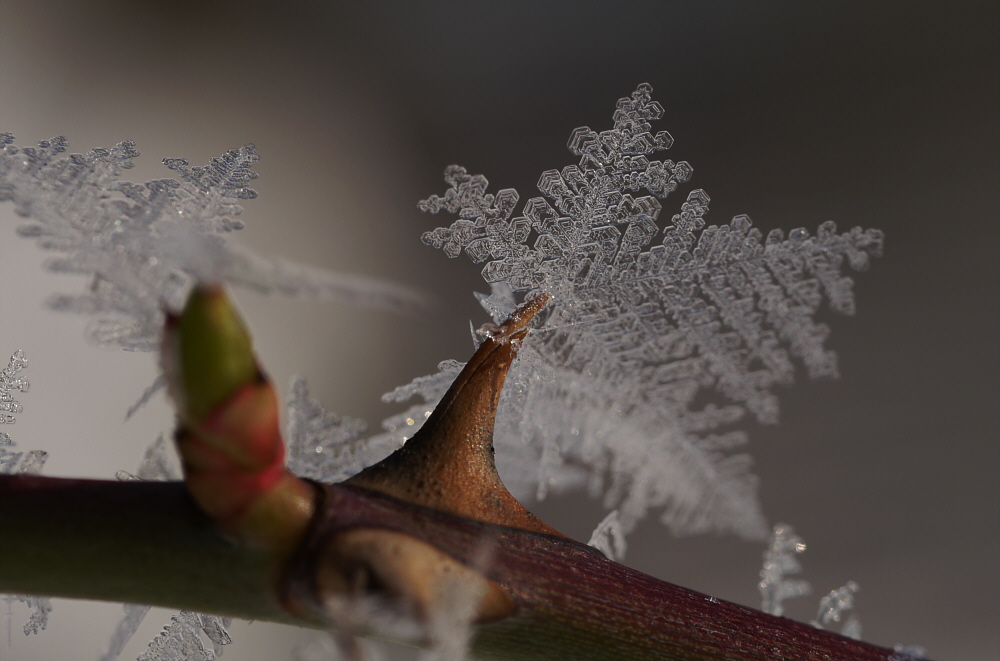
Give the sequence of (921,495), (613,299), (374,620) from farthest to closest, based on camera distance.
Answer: (921,495), (613,299), (374,620)

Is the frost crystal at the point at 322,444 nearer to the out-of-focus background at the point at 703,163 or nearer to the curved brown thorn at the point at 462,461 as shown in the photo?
the curved brown thorn at the point at 462,461

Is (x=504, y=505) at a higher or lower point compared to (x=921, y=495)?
lower

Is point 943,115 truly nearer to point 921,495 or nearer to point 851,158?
point 851,158

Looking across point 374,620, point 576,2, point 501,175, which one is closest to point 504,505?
point 374,620

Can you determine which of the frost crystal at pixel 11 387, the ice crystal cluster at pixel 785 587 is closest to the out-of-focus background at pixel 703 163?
the ice crystal cluster at pixel 785 587

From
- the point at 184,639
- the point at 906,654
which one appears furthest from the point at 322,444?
the point at 906,654

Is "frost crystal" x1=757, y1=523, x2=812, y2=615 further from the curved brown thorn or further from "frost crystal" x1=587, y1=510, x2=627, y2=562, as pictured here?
the curved brown thorn

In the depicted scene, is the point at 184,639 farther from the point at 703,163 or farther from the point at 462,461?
the point at 703,163

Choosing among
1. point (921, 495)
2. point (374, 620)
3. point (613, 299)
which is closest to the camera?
point (374, 620)
